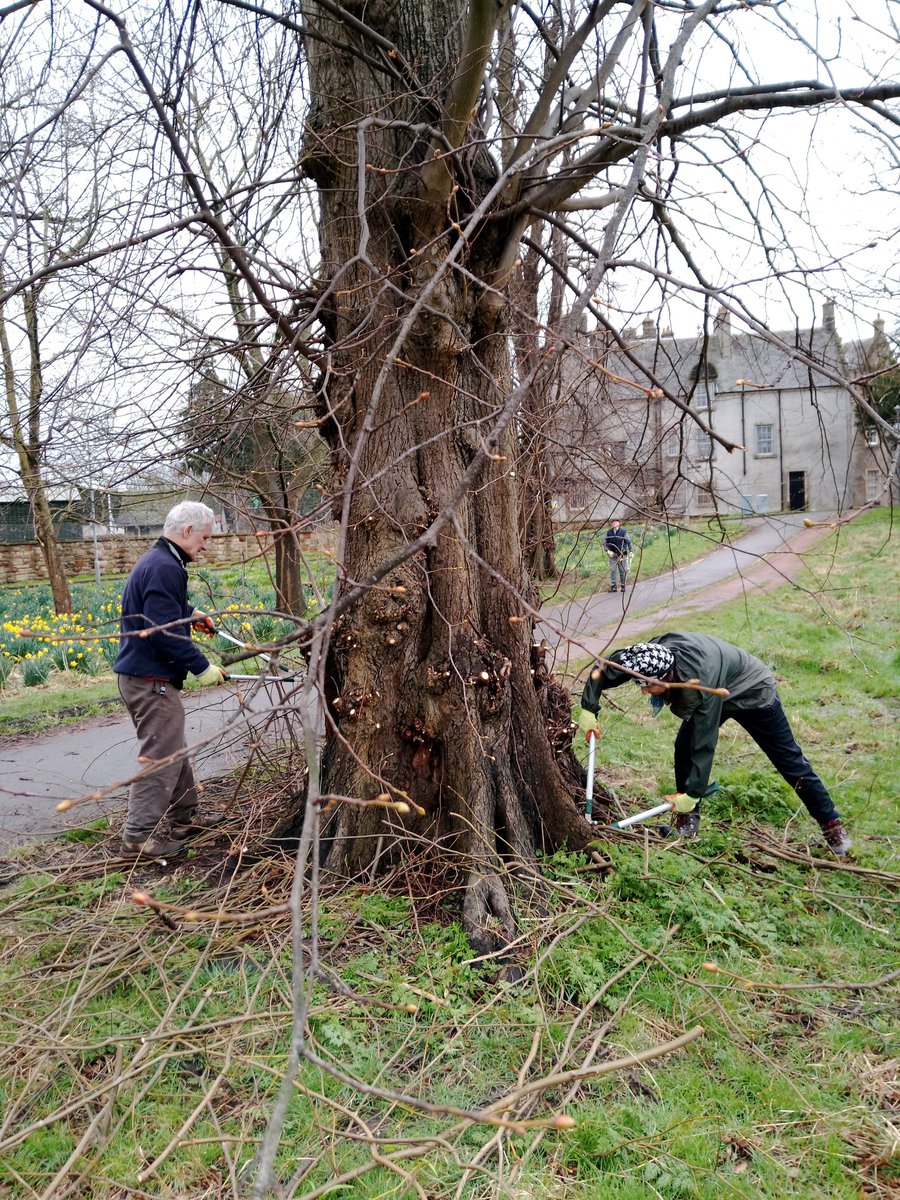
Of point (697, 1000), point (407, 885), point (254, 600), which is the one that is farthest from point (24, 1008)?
point (254, 600)

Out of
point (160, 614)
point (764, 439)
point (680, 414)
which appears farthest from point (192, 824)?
point (764, 439)

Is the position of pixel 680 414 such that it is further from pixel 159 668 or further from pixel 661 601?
pixel 661 601

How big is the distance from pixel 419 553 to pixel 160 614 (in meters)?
1.32

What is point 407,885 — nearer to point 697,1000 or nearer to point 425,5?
point 697,1000

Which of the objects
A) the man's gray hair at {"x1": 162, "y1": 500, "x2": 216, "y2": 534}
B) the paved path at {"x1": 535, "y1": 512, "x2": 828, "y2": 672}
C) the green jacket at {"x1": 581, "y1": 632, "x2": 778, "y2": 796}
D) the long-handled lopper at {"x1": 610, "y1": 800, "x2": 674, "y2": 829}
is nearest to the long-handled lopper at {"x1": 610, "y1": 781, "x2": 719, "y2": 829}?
the long-handled lopper at {"x1": 610, "y1": 800, "x2": 674, "y2": 829}

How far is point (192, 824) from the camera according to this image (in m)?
4.40

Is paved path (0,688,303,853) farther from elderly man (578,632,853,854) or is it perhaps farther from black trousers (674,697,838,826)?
black trousers (674,697,838,826)

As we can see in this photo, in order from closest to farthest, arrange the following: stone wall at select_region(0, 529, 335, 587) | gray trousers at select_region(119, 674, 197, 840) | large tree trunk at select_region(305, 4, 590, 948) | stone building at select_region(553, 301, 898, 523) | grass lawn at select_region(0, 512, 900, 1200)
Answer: grass lawn at select_region(0, 512, 900, 1200), stone building at select_region(553, 301, 898, 523), large tree trunk at select_region(305, 4, 590, 948), gray trousers at select_region(119, 674, 197, 840), stone wall at select_region(0, 529, 335, 587)

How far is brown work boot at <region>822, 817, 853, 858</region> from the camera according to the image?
433cm

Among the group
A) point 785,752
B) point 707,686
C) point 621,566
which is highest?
point 621,566

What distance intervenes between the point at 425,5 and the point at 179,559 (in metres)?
2.88

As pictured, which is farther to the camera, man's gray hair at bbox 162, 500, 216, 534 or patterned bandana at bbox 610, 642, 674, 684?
man's gray hair at bbox 162, 500, 216, 534

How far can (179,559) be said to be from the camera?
14.0ft

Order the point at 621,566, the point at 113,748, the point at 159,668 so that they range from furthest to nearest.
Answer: the point at 621,566 → the point at 113,748 → the point at 159,668
